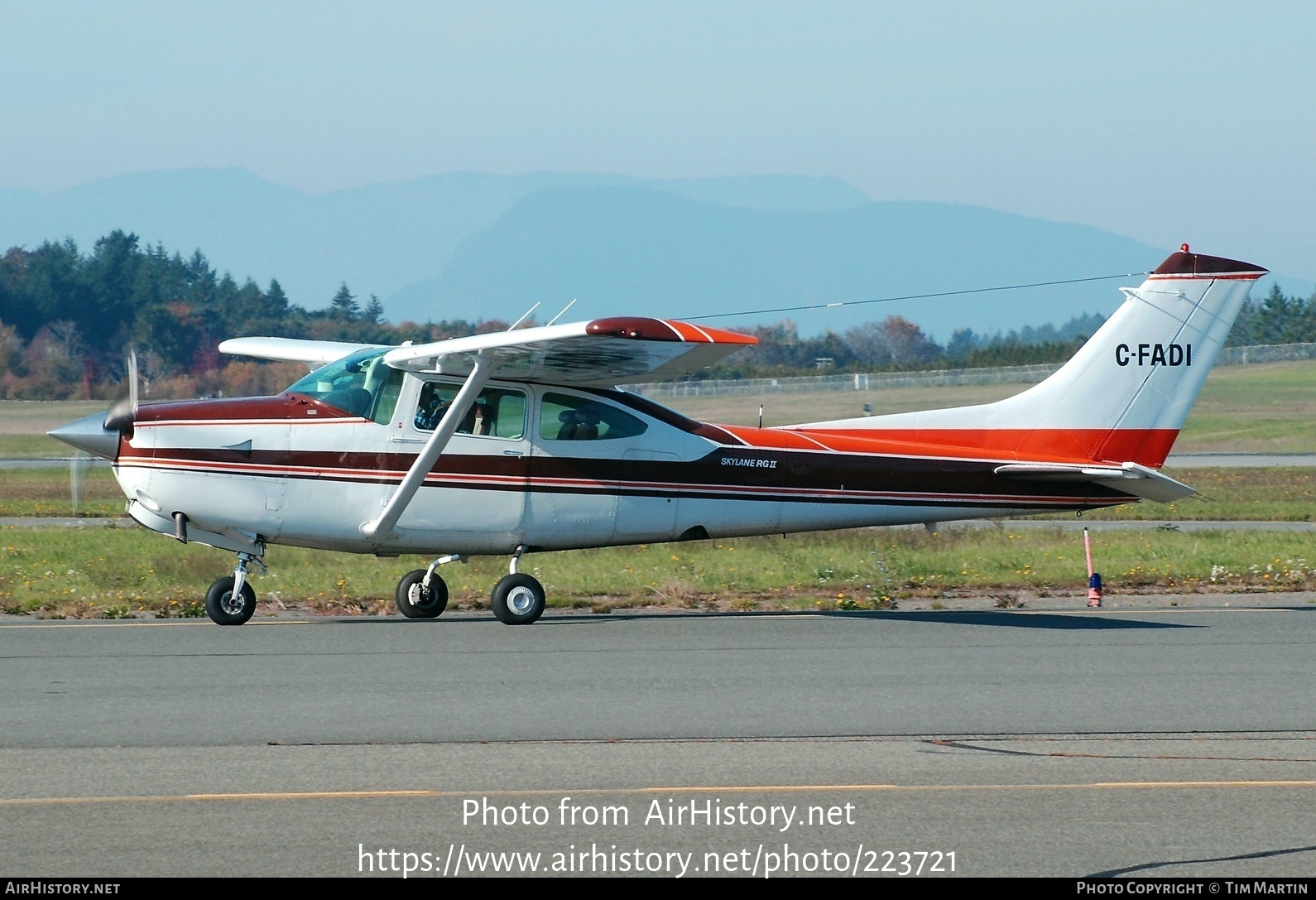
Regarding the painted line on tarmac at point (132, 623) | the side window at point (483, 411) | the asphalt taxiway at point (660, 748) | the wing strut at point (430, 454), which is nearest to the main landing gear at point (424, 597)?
the painted line on tarmac at point (132, 623)

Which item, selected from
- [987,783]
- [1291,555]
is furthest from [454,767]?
[1291,555]

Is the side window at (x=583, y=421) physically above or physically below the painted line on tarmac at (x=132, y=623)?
above

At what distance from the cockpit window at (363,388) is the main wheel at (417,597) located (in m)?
1.49

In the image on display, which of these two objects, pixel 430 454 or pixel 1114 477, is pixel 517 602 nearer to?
pixel 430 454

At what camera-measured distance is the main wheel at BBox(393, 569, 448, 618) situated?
42.1 ft

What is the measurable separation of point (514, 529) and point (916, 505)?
143 inches

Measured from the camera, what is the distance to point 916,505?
13.2 m

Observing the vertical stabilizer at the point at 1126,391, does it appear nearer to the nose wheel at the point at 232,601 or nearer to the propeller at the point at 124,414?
the nose wheel at the point at 232,601

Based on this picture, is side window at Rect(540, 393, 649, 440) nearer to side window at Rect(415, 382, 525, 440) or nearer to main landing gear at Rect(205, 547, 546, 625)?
side window at Rect(415, 382, 525, 440)

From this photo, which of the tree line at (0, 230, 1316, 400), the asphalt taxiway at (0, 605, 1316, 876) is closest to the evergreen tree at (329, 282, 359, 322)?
the tree line at (0, 230, 1316, 400)

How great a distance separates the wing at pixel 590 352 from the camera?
10.6 meters

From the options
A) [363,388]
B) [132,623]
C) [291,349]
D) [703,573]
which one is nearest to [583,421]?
[363,388]

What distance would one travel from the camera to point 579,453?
12.6 metres
